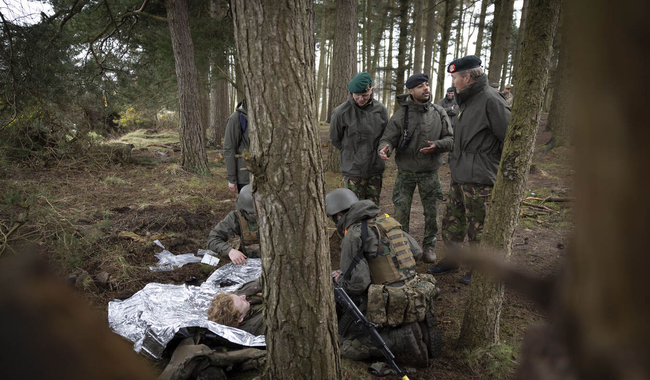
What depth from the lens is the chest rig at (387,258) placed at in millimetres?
3107

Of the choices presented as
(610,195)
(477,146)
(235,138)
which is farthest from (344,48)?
(610,195)

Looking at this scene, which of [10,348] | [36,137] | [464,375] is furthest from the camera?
[36,137]

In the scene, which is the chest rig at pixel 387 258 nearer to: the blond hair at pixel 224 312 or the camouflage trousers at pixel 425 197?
the blond hair at pixel 224 312

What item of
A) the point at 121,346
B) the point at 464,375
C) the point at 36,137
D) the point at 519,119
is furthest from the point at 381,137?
the point at 36,137

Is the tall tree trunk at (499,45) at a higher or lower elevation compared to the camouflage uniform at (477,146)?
higher

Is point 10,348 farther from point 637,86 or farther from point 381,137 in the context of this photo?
point 381,137

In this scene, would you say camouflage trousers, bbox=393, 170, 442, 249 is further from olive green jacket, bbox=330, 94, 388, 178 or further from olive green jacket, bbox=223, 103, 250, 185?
olive green jacket, bbox=223, 103, 250, 185

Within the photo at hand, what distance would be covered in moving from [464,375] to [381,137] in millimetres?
2915

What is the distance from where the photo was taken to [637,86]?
0.70 ft

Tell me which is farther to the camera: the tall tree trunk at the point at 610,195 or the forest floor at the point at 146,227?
the forest floor at the point at 146,227

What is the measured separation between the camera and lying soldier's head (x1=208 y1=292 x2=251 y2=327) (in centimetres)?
302

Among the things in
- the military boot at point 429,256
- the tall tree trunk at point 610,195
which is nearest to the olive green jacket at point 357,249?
the military boot at point 429,256

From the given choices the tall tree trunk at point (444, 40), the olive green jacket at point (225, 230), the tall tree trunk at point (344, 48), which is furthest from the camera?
the tall tree trunk at point (444, 40)

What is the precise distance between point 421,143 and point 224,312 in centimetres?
299
